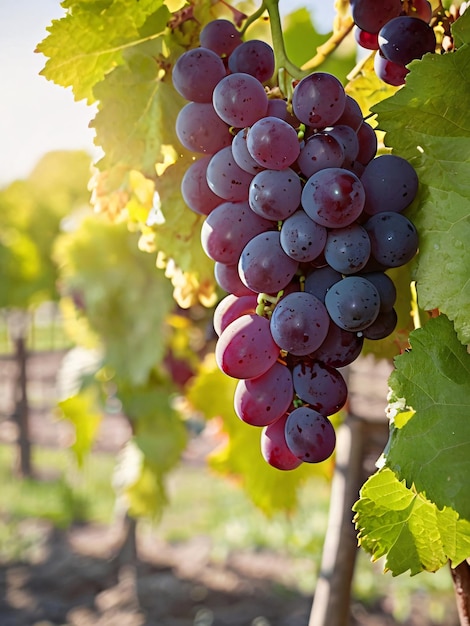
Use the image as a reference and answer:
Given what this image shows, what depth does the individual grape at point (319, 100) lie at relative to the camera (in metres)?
0.43

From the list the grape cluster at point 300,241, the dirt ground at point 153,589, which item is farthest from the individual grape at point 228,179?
the dirt ground at point 153,589

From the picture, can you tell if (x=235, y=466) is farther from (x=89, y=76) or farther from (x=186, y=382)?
(x=186, y=382)

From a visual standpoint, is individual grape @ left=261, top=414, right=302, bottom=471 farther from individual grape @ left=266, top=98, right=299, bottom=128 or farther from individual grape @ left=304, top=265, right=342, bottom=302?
individual grape @ left=266, top=98, right=299, bottom=128

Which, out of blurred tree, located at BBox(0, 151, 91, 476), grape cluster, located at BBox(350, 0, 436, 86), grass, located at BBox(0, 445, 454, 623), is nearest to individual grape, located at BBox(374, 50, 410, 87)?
grape cluster, located at BBox(350, 0, 436, 86)

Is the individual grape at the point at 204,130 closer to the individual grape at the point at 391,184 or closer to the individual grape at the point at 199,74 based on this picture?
the individual grape at the point at 199,74

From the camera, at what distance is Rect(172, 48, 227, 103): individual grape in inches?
19.4

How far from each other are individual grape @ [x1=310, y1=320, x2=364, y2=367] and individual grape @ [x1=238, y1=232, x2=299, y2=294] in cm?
4

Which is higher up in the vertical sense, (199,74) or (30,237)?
(199,74)

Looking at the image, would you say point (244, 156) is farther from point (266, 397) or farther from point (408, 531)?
point (408, 531)

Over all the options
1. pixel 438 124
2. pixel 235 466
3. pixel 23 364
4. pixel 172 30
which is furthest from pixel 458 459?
pixel 23 364

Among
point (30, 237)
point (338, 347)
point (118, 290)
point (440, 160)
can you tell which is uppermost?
point (440, 160)

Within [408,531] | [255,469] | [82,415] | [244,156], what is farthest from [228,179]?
[82,415]

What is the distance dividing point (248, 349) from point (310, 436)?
0.07 m

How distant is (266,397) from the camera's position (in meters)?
0.45
